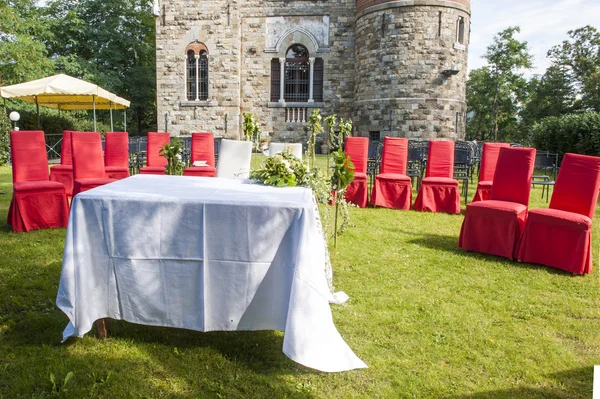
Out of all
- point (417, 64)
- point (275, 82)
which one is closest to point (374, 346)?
point (417, 64)

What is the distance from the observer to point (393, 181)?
7922mm

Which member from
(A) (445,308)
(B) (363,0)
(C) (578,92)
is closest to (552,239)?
(A) (445,308)

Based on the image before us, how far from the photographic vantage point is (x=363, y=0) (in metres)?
17.7

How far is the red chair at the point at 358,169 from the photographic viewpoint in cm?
807

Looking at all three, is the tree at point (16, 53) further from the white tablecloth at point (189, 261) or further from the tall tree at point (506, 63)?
the tall tree at point (506, 63)

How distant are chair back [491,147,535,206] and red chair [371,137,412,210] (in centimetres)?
223

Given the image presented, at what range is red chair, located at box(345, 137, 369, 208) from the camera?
318 inches

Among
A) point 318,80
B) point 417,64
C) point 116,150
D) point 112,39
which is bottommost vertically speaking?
point 116,150

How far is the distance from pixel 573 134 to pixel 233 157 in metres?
11.7

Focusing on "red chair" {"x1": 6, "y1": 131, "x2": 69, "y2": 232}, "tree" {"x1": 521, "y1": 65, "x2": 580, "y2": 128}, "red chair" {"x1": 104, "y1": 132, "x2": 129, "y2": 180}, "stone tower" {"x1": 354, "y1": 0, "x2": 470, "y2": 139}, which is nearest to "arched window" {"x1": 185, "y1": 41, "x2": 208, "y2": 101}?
"stone tower" {"x1": 354, "y1": 0, "x2": 470, "y2": 139}

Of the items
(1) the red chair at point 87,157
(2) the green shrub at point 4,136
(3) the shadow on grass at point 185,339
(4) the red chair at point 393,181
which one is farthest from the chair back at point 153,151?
(2) the green shrub at point 4,136

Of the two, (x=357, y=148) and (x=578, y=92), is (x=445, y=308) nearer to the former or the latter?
(x=357, y=148)

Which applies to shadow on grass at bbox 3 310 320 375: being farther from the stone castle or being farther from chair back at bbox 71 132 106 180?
the stone castle

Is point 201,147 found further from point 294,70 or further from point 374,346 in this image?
point 294,70
